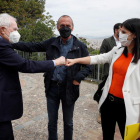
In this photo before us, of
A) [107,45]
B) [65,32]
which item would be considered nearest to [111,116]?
[65,32]

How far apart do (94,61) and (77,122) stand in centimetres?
195

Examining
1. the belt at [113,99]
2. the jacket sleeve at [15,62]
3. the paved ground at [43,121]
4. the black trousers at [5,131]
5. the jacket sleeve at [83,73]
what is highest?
the jacket sleeve at [15,62]

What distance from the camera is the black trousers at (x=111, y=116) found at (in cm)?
215

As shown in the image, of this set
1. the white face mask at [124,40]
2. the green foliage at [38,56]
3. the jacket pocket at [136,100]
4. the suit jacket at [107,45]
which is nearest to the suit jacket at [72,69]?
the white face mask at [124,40]

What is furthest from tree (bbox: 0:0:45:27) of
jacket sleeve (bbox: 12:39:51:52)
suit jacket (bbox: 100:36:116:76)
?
jacket sleeve (bbox: 12:39:51:52)

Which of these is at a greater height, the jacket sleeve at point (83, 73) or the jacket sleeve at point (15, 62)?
the jacket sleeve at point (15, 62)

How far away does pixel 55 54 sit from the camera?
8.39 ft

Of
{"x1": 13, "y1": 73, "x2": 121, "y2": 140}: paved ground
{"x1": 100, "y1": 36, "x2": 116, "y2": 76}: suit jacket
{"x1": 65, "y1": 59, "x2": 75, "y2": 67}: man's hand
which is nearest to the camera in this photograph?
{"x1": 65, "y1": 59, "x2": 75, "y2": 67}: man's hand

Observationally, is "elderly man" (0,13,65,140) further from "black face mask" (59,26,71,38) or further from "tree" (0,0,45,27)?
"tree" (0,0,45,27)

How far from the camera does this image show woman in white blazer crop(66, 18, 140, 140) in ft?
6.40

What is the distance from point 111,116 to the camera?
90.4 inches

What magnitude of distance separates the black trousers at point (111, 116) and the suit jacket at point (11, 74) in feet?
2.98

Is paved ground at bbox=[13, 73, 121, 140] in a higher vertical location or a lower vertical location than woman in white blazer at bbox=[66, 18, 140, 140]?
lower

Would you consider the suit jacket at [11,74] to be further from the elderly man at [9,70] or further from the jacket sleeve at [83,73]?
the jacket sleeve at [83,73]
